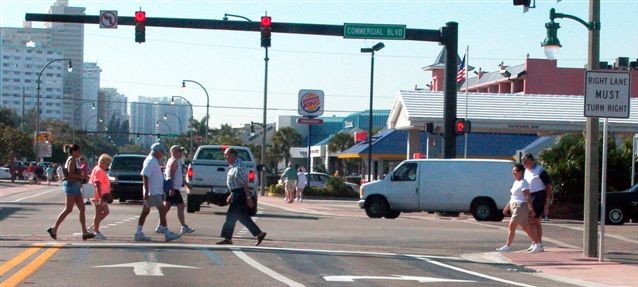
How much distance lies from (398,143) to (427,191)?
29.6m

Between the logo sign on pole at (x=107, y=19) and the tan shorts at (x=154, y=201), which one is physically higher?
the logo sign on pole at (x=107, y=19)

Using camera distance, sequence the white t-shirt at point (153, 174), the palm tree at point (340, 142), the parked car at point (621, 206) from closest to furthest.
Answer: the white t-shirt at point (153, 174) → the parked car at point (621, 206) → the palm tree at point (340, 142)

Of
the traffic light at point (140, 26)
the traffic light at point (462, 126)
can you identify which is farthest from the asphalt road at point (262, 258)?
the traffic light at point (462, 126)

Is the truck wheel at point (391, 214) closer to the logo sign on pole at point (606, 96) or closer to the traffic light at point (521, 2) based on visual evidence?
the traffic light at point (521, 2)

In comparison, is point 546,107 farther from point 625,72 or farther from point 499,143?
point 625,72

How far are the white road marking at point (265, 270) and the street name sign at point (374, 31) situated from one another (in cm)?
1281

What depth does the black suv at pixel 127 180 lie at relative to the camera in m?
34.3

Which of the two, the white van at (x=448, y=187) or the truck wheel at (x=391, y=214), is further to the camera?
the truck wheel at (x=391, y=214)

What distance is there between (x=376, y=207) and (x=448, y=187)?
2381 millimetres

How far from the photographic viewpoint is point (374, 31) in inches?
1128

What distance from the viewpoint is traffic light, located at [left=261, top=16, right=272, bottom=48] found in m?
27.7

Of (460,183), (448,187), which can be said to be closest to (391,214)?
(448,187)

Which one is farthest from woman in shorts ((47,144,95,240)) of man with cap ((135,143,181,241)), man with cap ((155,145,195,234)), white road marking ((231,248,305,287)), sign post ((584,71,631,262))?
sign post ((584,71,631,262))

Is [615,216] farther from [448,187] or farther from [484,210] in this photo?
[448,187]
